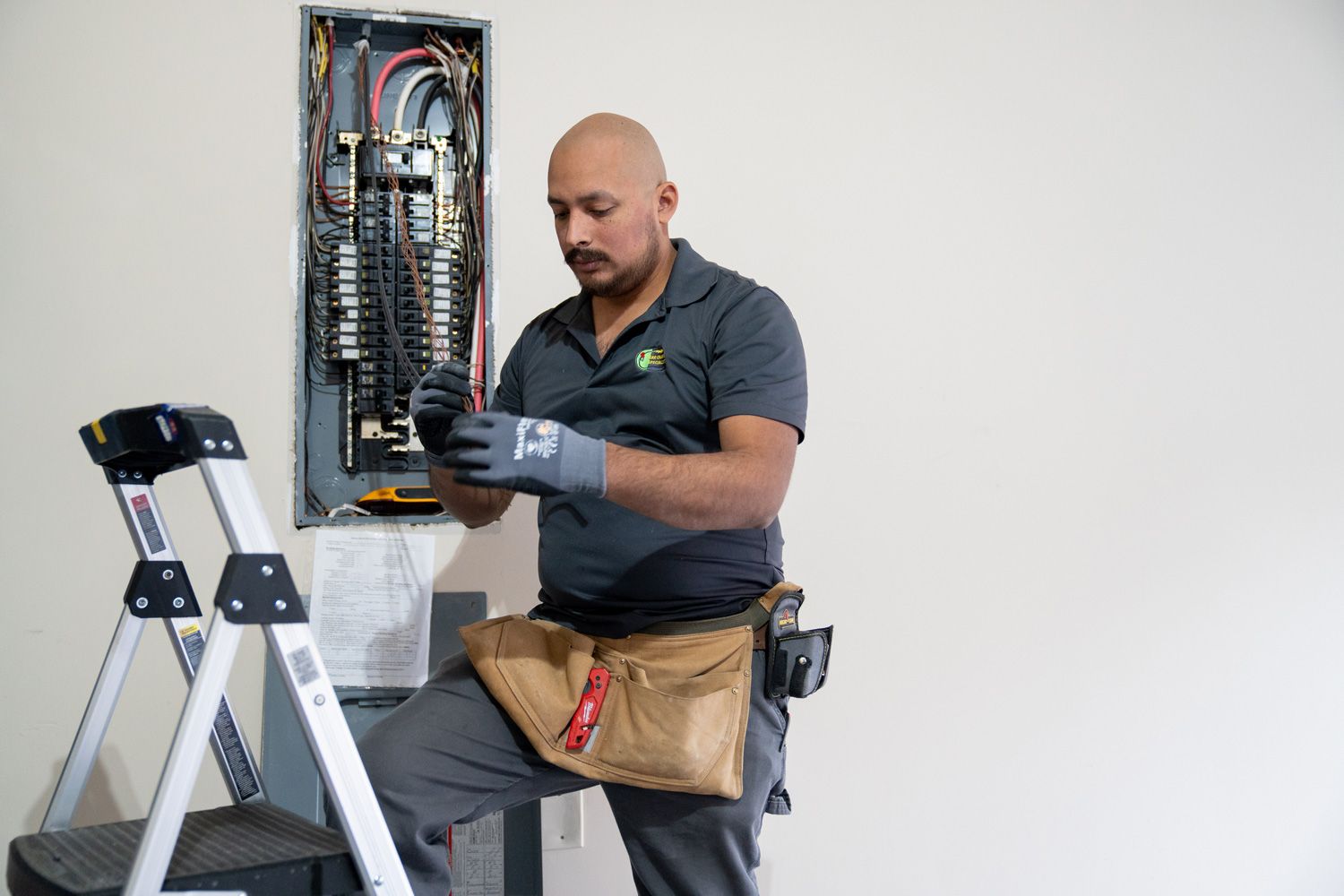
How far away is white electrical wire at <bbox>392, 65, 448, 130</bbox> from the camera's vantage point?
2.32 m

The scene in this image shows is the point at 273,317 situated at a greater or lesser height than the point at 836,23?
lesser

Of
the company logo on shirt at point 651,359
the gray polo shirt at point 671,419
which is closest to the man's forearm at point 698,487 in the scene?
the gray polo shirt at point 671,419

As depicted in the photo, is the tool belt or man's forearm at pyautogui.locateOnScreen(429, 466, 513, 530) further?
man's forearm at pyautogui.locateOnScreen(429, 466, 513, 530)

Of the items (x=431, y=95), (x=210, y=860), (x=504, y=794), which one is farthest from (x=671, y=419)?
(x=431, y=95)

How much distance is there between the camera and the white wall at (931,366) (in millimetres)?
2117

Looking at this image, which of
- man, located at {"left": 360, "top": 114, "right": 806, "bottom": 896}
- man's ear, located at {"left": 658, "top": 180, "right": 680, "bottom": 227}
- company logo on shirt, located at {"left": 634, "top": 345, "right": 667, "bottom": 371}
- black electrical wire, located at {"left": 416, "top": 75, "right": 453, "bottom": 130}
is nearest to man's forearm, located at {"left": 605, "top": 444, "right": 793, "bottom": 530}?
man, located at {"left": 360, "top": 114, "right": 806, "bottom": 896}

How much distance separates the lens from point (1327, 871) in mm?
2582

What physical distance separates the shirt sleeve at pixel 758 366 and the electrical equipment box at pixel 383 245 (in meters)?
0.75

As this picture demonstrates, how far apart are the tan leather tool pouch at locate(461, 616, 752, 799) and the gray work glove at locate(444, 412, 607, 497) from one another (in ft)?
1.27

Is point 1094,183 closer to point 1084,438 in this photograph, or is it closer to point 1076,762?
point 1084,438

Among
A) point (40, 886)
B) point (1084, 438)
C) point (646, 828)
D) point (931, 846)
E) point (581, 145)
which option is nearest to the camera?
point (40, 886)

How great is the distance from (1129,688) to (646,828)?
145 centimetres

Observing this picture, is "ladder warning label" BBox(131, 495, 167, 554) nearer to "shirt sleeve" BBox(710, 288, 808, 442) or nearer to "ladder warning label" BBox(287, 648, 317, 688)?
"ladder warning label" BBox(287, 648, 317, 688)

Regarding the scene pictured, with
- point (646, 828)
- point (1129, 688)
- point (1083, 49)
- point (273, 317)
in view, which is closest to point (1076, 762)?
point (1129, 688)
